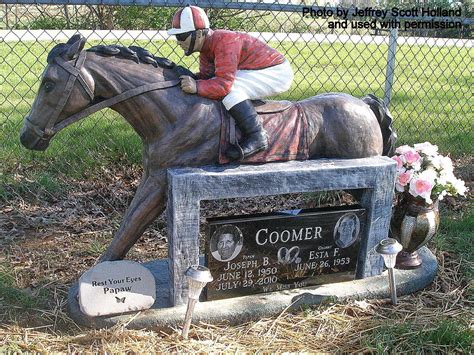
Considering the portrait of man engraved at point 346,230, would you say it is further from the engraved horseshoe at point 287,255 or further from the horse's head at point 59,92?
the horse's head at point 59,92

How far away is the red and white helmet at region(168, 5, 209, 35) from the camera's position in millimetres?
2920

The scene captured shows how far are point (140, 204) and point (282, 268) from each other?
903mm

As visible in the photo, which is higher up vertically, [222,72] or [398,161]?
[222,72]

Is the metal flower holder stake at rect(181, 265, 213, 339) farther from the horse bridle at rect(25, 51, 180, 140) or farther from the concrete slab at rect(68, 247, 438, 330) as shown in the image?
the horse bridle at rect(25, 51, 180, 140)

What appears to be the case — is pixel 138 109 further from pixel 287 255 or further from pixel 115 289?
pixel 287 255

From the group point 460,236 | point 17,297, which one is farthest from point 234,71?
point 460,236

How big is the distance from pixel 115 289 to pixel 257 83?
4.37 feet

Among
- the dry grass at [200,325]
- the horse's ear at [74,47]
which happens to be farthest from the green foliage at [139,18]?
the horse's ear at [74,47]

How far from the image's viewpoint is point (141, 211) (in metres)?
3.02

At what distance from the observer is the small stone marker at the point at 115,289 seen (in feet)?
9.48

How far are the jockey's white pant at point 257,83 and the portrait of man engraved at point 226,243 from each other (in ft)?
2.16

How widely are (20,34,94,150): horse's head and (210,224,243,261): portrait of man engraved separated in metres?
0.96

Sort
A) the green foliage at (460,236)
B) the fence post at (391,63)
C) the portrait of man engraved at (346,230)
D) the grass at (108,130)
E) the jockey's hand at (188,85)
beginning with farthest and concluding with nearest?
the fence post at (391,63) < the grass at (108,130) < the green foliage at (460,236) < the portrait of man engraved at (346,230) < the jockey's hand at (188,85)

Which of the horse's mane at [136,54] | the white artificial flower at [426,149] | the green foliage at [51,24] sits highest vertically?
the horse's mane at [136,54]
